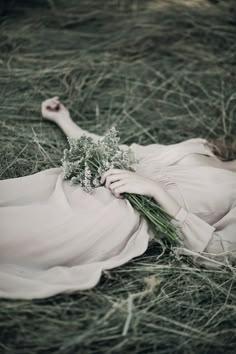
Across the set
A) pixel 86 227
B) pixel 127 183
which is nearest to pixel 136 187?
pixel 127 183

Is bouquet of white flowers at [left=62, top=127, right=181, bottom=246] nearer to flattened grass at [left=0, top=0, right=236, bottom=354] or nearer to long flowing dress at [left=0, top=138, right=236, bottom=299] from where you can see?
long flowing dress at [left=0, top=138, right=236, bottom=299]

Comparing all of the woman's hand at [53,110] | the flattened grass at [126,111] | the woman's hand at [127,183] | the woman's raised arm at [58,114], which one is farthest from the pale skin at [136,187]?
the woman's hand at [53,110]

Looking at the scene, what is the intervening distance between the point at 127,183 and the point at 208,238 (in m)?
0.47

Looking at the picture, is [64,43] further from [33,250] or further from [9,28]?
[33,250]

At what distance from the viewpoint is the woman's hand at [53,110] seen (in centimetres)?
362

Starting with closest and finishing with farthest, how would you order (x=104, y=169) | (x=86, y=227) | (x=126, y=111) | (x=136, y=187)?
(x=86, y=227), (x=136, y=187), (x=104, y=169), (x=126, y=111)

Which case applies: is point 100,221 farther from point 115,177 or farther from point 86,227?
point 115,177

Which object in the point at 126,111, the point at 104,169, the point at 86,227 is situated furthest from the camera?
the point at 126,111

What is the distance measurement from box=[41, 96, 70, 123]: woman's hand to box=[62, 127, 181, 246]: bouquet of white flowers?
0.76 meters

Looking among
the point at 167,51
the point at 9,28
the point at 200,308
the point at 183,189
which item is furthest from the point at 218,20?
the point at 200,308

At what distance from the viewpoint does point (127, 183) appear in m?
2.72

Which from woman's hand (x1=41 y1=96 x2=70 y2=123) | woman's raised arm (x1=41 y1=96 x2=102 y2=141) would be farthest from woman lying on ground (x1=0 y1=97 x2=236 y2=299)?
woman's hand (x1=41 y1=96 x2=70 y2=123)

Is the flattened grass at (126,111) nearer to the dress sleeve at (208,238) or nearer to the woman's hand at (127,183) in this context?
the dress sleeve at (208,238)

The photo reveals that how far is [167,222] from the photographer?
107 inches
